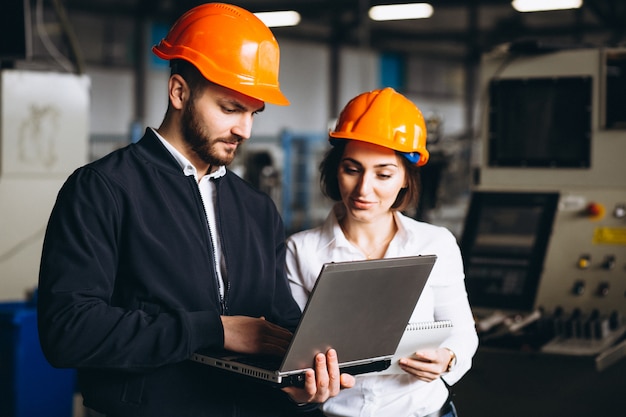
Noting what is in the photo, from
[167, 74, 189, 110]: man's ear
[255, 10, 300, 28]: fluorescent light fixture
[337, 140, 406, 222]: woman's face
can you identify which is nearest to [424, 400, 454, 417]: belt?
[337, 140, 406, 222]: woman's face

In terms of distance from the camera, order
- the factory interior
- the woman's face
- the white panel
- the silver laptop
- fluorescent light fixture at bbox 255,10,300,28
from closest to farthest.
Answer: the silver laptop, the woman's face, the factory interior, the white panel, fluorescent light fixture at bbox 255,10,300,28

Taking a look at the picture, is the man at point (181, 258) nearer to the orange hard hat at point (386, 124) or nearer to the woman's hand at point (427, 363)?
the woman's hand at point (427, 363)

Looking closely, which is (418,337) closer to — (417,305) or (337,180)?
(417,305)

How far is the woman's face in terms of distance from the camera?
162 cm

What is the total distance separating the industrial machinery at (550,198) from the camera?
8.46 feet

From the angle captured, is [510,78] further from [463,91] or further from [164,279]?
[463,91]

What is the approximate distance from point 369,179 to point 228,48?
1.45ft

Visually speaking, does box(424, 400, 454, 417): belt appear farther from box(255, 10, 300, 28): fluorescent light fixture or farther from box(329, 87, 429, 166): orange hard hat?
box(255, 10, 300, 28): fluorescent light fixture

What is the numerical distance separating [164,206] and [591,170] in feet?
6.10

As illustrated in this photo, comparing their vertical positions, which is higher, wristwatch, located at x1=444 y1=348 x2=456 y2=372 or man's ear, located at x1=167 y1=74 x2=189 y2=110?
man's ear, located at x1=167 y1=74 x2=189 y2=110

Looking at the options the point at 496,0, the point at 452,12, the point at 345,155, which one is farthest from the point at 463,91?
the point at 345,155

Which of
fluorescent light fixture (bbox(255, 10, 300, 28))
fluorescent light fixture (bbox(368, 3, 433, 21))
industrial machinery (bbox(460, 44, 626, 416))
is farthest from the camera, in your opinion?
fluorescent light fixture (bbox(255, 10, 300, 28))

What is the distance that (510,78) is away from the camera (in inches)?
111

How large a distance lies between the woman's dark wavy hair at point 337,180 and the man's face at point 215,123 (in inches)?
17.0
